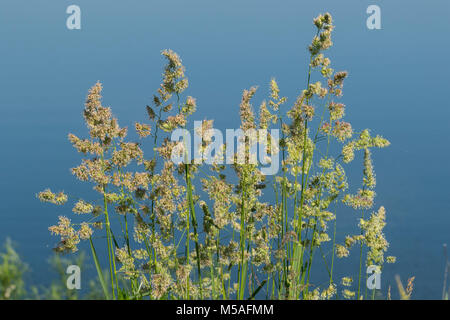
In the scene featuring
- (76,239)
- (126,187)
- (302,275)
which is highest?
(126,187)

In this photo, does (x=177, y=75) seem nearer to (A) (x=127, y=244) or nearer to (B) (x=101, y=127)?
(B) (x=101, y=127)

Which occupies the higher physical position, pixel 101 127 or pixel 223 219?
pixel 101 127

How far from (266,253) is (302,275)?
→ 36 centimetres

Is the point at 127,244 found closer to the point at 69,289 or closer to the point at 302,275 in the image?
the point at 69,289

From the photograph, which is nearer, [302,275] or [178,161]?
[178,161]

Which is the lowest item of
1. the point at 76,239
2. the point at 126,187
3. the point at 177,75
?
the point at 76,239
